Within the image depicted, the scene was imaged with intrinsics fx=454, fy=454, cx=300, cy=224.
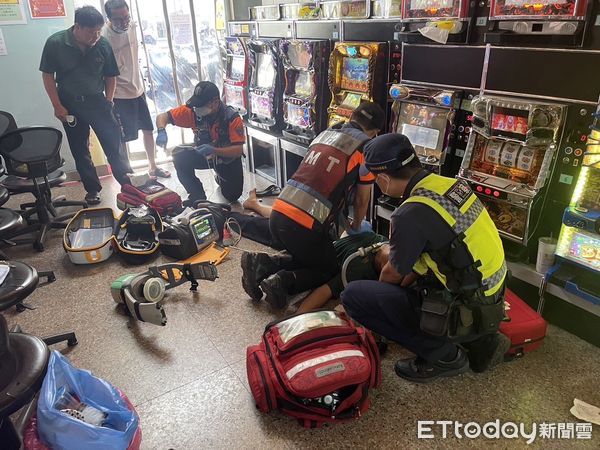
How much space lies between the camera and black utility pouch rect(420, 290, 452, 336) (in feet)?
6.86

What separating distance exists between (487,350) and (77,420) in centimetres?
196

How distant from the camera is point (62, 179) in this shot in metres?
4.25

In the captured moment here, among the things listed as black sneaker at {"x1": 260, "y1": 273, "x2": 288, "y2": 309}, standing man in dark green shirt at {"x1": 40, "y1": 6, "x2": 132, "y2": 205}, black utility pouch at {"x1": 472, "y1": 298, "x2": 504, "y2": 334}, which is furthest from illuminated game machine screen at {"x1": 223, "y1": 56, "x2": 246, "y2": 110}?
black utility pouch at {"x1": 472, "y1": 298, "x2": 504, "y2": 334}

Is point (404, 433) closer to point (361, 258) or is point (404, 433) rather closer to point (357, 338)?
point (357, 338)

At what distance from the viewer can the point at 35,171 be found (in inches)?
150

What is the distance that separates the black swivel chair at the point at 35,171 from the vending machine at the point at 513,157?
325 centimetres

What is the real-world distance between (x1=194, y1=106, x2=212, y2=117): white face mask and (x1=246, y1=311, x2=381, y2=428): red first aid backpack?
266 centimetres

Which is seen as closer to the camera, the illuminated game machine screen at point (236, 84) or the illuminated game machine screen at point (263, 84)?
the illuminated game machine screen at point (263, 84)

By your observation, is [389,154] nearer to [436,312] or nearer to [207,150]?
[436,312]

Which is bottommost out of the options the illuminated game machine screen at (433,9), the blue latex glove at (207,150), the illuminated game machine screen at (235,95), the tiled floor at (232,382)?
the tiled floor at (232,382)

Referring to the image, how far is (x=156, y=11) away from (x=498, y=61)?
4605 mm

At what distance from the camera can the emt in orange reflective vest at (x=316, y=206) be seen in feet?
9.12

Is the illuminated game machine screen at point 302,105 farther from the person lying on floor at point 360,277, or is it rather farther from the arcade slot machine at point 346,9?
the person lying on floor at point 360,277

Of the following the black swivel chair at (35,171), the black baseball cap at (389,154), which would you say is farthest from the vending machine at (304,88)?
the black baseball cap at (389,154)
